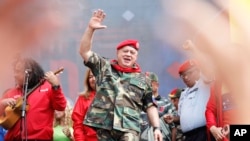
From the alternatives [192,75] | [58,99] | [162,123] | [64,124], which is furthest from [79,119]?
[192,75]

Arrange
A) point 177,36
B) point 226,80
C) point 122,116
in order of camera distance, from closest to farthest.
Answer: point 122,116 → point 226,80 → point 177,36

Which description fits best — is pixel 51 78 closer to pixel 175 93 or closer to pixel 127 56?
pixel 127 56

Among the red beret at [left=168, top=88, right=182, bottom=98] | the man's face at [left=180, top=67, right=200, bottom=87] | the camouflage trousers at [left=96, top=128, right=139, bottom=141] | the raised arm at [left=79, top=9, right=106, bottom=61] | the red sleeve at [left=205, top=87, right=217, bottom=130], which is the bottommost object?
the camouflage trousers at [left=96, top=128, right=139, bottom=141]

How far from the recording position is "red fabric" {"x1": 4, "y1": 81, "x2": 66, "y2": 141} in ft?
23.6

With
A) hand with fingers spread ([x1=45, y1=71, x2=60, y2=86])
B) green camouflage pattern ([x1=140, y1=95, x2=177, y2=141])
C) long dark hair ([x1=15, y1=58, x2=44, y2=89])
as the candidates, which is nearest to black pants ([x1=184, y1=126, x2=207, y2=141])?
green camouflage pattern ([x1=140, y1=95, x2=177, y2=141])

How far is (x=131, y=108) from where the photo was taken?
21.3 ft

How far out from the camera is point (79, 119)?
7.37 meters

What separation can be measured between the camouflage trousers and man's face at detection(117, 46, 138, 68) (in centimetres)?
55

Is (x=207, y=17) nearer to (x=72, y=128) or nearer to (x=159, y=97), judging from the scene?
(x=159, y=97)

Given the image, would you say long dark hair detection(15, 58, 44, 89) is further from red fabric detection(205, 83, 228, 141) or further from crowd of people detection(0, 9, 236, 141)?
red fabric detection(205, 83, 228, 141)

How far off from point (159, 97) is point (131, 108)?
1627 millimetres

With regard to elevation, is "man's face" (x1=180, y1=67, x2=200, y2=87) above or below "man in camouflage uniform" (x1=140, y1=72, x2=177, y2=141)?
above

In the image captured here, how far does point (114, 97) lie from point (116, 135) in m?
0.29

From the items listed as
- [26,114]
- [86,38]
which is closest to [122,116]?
[86,38]
